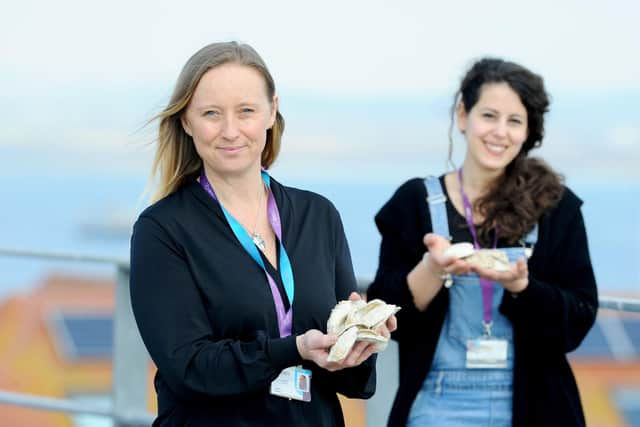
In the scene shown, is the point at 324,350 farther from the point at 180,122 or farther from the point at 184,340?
the point at 180,122

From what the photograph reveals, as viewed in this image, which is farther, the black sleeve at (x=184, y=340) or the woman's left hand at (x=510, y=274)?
the woman's left hand at (x=510, y=274)

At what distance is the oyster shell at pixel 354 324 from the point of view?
6.91 ft

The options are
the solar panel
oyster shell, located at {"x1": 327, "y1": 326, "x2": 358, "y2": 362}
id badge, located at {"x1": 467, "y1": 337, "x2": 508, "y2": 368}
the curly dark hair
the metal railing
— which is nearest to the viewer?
oyster shell, located at {"x1": 327, "y1": 326, "x2": 358, "y2": 362}

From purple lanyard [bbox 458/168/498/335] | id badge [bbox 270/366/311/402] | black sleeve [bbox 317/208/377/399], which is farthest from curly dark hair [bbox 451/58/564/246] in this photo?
id badge [bbox 270/366/311/402]

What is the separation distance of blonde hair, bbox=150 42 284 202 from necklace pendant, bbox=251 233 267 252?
22cm

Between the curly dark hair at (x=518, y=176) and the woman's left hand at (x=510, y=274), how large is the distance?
208 millimetres

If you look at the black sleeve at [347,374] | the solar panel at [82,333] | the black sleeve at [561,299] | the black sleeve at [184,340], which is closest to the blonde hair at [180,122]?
the black sleeve at [184,340]

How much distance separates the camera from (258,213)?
236cm

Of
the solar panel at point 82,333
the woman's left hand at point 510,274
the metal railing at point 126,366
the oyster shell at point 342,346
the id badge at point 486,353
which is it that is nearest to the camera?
the oyster shell at point 342,346

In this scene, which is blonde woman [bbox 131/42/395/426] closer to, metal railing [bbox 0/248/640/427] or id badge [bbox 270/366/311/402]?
id badge [bbox 270/366/311/402]

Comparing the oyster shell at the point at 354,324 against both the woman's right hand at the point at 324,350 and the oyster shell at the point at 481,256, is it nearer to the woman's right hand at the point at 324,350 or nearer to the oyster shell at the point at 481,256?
the woman's right hand at the point at 324,350

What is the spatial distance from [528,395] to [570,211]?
53cm

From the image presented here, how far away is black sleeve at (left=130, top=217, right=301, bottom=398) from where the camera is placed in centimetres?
215

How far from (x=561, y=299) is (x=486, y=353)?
0.81 feet
